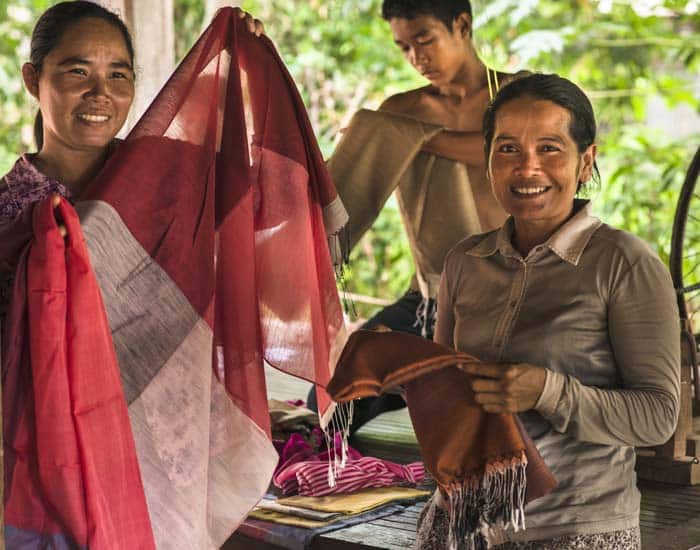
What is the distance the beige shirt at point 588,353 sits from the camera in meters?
2.02

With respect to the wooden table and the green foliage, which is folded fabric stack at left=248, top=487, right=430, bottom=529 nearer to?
the wooden table

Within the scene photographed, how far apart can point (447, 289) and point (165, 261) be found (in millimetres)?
612

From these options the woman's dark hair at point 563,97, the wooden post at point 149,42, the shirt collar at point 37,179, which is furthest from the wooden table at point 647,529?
the wooden post at point 149,42

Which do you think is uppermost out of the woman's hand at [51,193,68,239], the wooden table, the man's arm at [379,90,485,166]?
the man's arm at [379,90,485,166]

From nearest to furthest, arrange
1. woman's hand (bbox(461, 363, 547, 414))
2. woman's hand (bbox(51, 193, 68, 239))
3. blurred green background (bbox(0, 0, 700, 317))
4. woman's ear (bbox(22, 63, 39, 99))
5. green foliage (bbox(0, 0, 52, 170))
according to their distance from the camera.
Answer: woman's hand (bbox(461, 363, 547, 414))
woman's hand (bbox(51, 193, 68, 239))
woman's ear (bbox(22, 63, 39, 99))
blurred green background (bbox(0, 0, 700, 317))
green foliage (bbox(0, 0, 52, 170))

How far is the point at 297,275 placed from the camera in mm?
2602

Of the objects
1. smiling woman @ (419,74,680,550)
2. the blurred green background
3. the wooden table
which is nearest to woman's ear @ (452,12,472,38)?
the wooden table

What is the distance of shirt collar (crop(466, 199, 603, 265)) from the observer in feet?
7.06

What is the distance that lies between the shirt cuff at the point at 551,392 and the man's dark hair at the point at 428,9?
224 centimetres

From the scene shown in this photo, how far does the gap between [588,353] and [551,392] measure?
0.16 meters

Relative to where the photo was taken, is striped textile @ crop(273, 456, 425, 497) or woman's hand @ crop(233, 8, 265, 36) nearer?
woman's hand @ crop(233, 8, 265, 36)

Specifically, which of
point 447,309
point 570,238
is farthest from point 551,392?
point 447,309

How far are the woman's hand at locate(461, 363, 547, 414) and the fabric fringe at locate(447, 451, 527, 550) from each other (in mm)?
91

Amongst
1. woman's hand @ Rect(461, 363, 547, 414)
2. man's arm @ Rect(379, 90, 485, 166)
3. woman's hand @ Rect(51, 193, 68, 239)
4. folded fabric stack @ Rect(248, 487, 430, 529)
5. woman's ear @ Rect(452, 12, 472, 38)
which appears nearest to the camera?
woman's hand @ Rect(461, 363, 547, 414)
